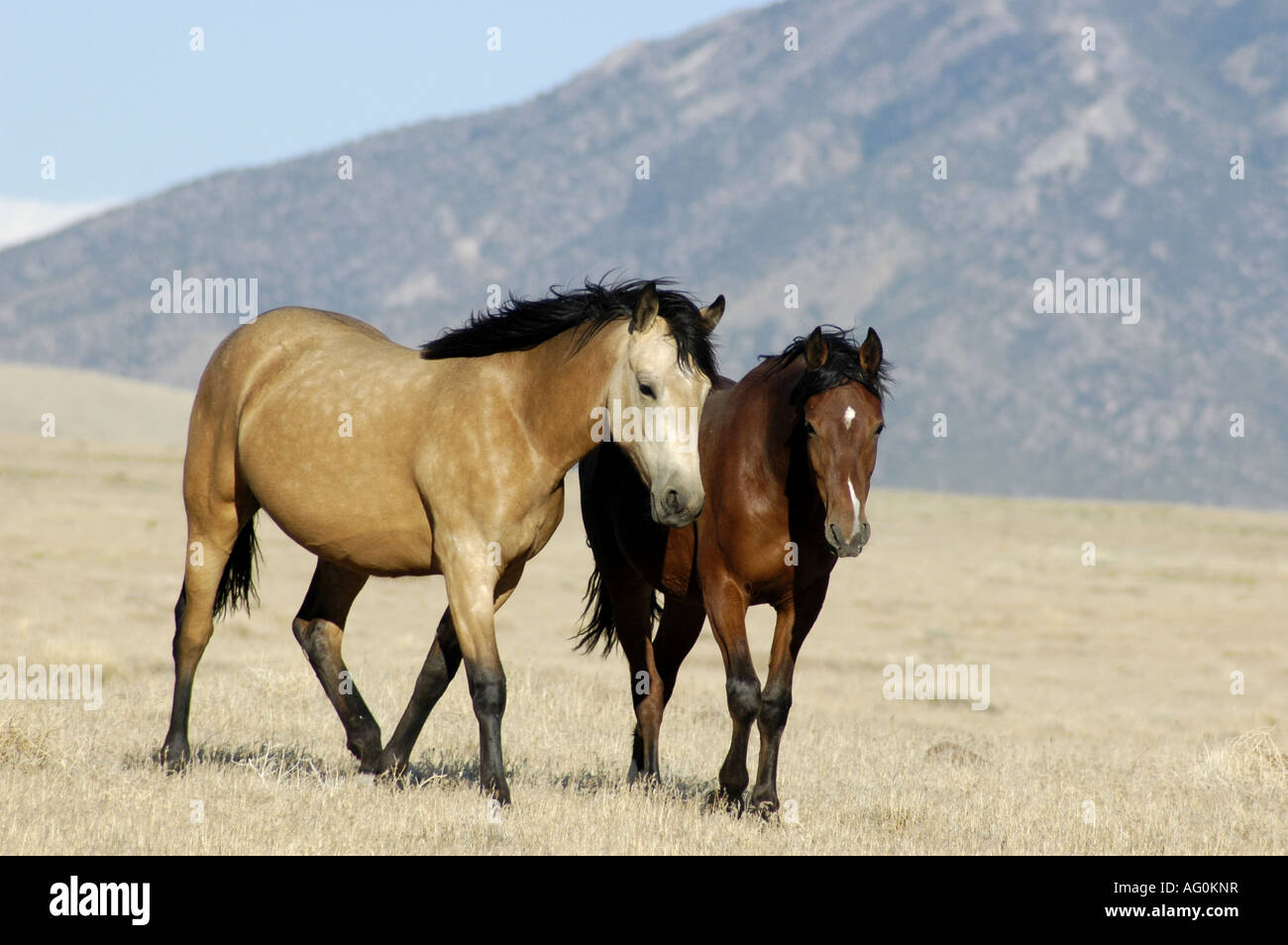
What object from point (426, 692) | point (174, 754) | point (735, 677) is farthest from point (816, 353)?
point (174, 754)

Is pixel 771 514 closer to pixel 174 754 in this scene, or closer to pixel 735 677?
pixel 735 677

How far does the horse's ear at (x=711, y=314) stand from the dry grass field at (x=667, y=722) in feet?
8.44

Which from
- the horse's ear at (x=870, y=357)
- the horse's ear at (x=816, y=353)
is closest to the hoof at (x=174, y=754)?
the horse's ear at (x=816, y=353)

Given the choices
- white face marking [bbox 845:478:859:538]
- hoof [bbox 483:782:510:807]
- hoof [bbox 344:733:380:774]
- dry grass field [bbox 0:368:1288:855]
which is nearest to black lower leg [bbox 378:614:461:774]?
hoof [bbox 344:733:380:774]

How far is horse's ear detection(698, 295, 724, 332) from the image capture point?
25.9 ft

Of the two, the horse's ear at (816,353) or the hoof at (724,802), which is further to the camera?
the hoof at (724,802)

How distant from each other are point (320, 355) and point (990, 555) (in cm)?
3771

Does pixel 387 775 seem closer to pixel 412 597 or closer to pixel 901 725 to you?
pixel 901 725

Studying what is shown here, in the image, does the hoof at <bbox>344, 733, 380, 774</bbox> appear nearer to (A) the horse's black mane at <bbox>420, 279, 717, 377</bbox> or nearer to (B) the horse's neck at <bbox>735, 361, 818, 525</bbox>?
(A) the horse's black mane at <bbox>420, 279, 717, 377</bbox>

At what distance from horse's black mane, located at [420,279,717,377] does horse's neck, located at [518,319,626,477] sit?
0.11m

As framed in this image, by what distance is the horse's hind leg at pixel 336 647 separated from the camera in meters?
9.07

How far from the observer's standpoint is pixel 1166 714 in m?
20.3

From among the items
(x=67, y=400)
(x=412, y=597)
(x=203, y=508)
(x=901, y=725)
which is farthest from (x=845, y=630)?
(x=67, y=400)

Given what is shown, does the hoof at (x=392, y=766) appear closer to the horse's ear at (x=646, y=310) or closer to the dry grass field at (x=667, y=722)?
the dry grass field at (x=667, y=722)
